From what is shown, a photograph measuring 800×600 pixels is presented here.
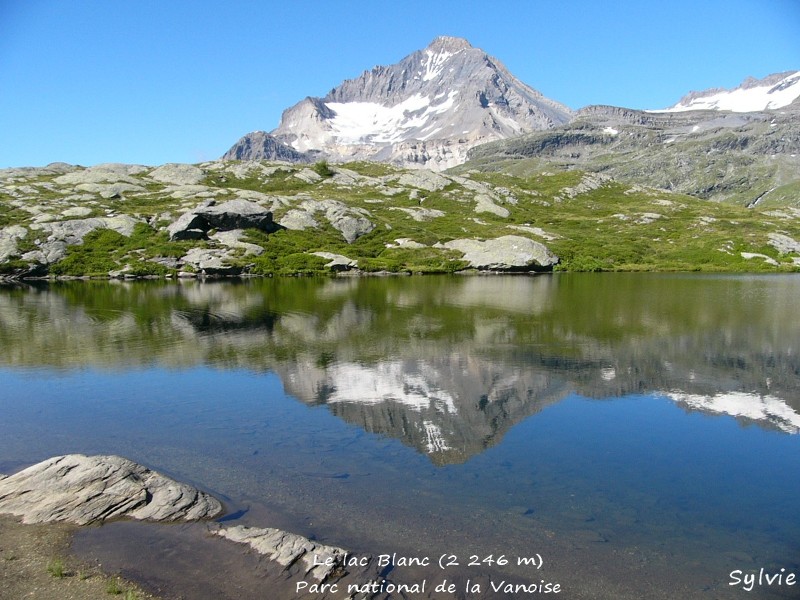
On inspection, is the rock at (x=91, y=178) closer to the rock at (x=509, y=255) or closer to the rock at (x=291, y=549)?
the rock at (x=509, y=255)

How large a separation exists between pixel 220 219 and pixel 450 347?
358ft

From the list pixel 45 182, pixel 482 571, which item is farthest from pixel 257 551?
pixel 45 182

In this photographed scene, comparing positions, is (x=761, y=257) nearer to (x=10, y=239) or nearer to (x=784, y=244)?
(x=784, y=244)

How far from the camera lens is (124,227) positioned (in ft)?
433

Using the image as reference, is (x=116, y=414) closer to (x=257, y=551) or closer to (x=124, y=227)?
(x=257, y=551)

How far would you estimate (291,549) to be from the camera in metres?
13.1

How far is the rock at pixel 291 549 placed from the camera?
1262 centimetres

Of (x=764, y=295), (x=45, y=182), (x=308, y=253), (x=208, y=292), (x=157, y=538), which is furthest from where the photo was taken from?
(x=45, y=182)

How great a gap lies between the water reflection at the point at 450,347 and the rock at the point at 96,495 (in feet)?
28.5

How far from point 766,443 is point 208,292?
73831 mm

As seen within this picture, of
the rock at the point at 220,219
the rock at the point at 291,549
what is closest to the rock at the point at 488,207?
the rock at the point at 220,219

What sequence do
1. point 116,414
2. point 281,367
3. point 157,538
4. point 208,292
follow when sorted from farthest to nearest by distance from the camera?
point 208,292, point 281,367, point 116,414, point 157,538

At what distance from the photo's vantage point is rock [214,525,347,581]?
12.6 m

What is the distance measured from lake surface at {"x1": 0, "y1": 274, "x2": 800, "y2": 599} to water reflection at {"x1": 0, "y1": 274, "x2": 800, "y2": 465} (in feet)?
0.78
